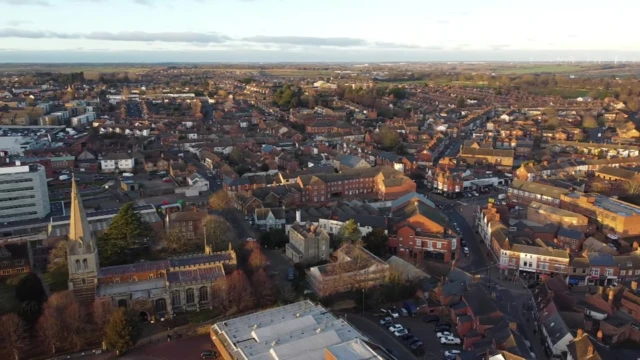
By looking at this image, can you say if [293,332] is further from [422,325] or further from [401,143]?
[401,143]

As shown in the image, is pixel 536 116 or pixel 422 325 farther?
pixel 536 116

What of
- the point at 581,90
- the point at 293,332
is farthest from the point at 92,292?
the point at 581,90

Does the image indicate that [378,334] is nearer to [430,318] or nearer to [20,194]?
[430,318]

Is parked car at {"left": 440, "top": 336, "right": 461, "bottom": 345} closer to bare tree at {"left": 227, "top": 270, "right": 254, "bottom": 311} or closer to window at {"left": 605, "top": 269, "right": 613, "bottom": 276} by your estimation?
bare tree at {"left": 227, "top": 270, "right": 254, "bottom": 311}

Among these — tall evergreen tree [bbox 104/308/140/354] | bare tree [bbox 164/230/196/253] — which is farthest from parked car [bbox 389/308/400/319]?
bare tree [bbox 164/230/196/253]

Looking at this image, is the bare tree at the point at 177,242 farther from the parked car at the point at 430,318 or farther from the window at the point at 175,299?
the parked car at the point at 430,318

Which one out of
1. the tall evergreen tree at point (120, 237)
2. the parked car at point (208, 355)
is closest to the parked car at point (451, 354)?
the parked car at point (208, 355)

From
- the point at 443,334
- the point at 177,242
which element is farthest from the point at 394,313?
the point at 177,242
